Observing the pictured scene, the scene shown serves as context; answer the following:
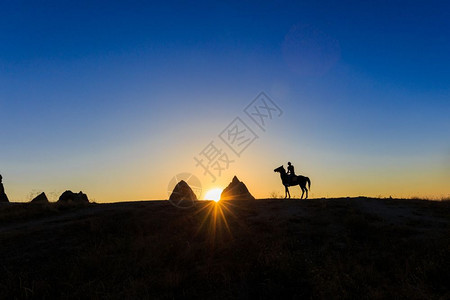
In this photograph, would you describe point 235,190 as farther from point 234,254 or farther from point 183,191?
point 234,254

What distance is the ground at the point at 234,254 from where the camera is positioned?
28.2 ft

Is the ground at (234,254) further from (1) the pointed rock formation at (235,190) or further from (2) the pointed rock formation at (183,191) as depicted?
(1) the pointed rock formation at (235,190)

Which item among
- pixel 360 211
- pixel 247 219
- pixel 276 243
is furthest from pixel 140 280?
pixel 360 211

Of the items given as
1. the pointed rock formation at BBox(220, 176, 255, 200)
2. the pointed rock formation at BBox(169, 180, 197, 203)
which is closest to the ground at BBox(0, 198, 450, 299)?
the pointed rock formation at BBox(169, 180, 197, 203)

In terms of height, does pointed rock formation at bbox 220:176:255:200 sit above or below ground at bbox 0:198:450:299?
above

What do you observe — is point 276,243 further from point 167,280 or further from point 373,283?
point 167,280

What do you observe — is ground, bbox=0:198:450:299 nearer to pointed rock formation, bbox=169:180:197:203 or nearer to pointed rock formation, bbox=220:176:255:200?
pointed rock formation, bbox=169:180:197:203

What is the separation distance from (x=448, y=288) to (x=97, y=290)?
410 inches

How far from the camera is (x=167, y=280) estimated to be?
357 inches

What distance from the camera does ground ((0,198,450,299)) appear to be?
859 centimetres

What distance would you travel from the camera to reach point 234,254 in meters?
11.2

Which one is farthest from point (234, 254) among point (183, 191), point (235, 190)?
point (235, 190)

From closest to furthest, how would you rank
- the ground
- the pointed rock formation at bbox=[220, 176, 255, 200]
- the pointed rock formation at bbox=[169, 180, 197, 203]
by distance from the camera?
the ground
the pointed rock formation at bbox=[169, 180, 197, 203]
the pointed rock formation at bbox=[220, 176, 255, 200]

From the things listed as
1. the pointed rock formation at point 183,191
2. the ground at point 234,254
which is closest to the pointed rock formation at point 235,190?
the pointed rock formation at point 183,191
